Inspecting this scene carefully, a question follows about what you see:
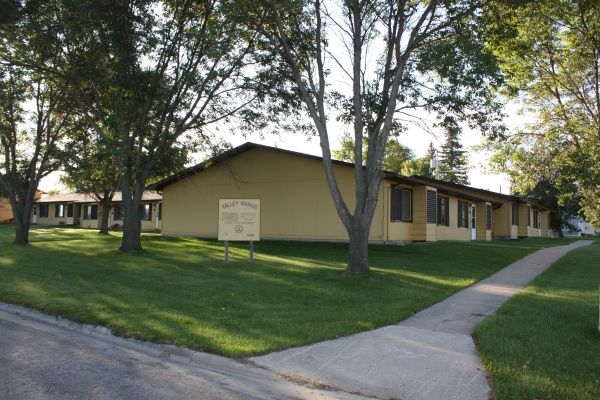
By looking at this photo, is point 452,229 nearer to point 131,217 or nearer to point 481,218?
point 481,218

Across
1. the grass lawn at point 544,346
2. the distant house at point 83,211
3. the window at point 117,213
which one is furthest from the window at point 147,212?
the grass lawn at point 544,346

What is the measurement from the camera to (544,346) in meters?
6.59

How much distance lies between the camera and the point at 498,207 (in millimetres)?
40688

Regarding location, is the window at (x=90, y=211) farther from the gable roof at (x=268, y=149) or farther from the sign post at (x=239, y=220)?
the sign post at (x=239, y=220)

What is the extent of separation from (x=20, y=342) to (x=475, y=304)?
7.46 meters

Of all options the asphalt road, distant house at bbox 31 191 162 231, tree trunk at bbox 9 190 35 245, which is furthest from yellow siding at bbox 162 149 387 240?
the asphalt road

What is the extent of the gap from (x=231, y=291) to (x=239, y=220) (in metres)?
6.16

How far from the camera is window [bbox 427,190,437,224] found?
25359 mm

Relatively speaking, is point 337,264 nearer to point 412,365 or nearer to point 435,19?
point 435,19

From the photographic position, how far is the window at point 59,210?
53.5 metres

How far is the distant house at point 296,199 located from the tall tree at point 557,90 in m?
4.23

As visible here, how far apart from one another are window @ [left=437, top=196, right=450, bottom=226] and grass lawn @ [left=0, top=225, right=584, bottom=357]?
8.13m

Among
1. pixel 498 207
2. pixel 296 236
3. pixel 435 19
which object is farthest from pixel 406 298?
pixel 498 207

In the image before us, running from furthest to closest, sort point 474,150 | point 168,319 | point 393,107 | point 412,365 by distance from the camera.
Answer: point 474,150
point 393,107
point 168,319
point 412,365
